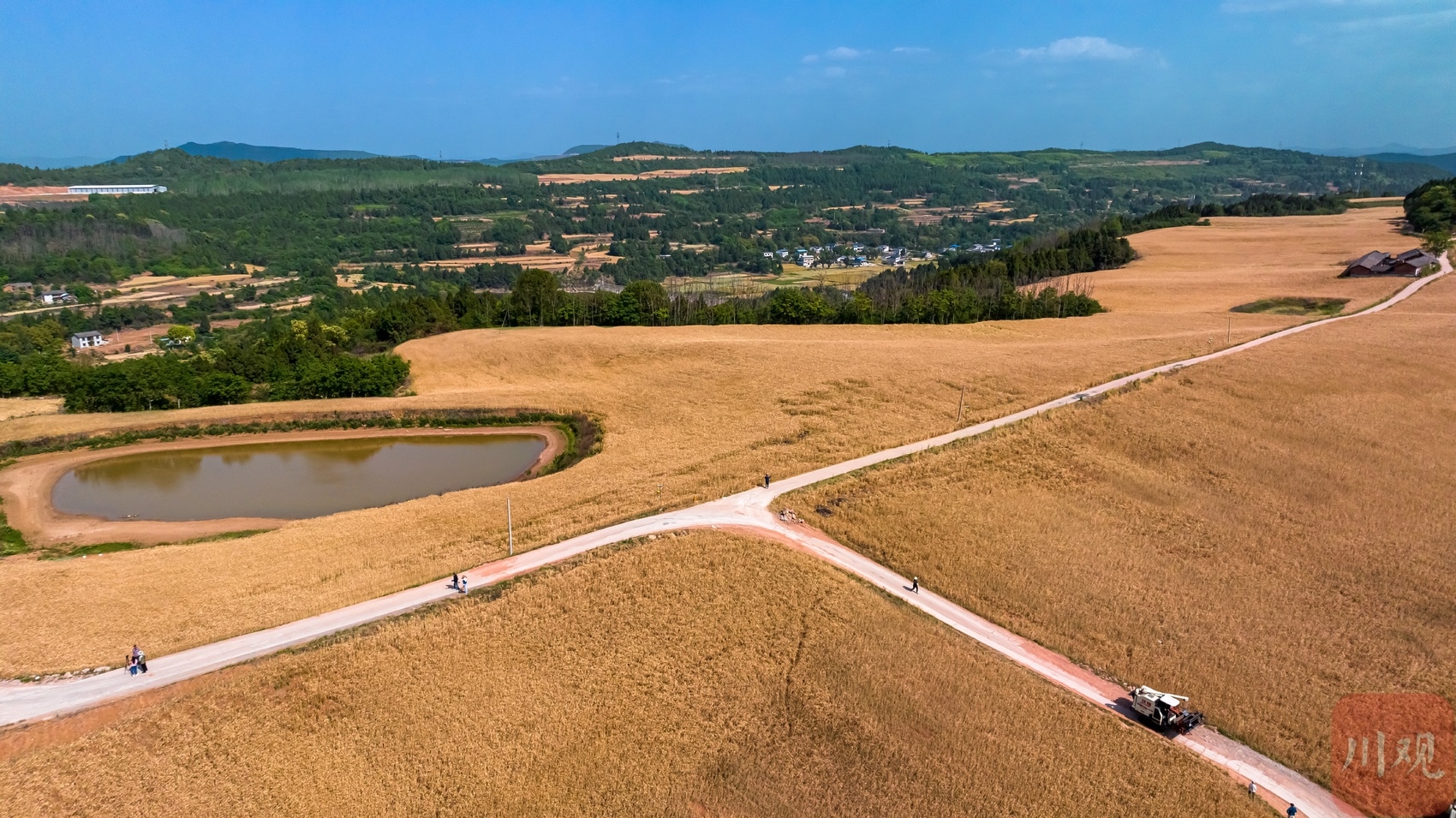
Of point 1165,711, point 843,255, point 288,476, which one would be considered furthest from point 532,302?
point 843,255

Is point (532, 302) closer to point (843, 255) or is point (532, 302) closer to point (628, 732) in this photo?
point (628, 732)

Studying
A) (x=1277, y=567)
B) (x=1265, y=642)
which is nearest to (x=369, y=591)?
(x=1265, y=642)

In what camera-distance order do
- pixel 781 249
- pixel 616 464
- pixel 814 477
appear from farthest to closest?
1. pixel 781 249
2. pixel 616 464
3. pixel 814 477

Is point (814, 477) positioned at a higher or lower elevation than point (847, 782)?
higher

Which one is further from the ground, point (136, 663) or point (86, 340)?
point (86, 340)

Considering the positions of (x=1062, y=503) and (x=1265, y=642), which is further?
(x=1062, y=503)

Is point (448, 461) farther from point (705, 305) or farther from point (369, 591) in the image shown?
point (705, 305)

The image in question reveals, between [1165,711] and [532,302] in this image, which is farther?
[532,302]

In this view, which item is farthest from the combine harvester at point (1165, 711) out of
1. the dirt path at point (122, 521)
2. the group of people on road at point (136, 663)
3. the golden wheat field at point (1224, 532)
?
the dirt path at point (122, 521)

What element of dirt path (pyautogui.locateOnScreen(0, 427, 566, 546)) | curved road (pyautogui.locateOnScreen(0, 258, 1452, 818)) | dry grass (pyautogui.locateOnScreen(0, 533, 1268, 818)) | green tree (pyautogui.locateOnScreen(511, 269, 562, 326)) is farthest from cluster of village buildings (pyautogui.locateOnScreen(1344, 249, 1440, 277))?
green tree (pyautogui.locateOnScreen(511, 269, 562, 326))
